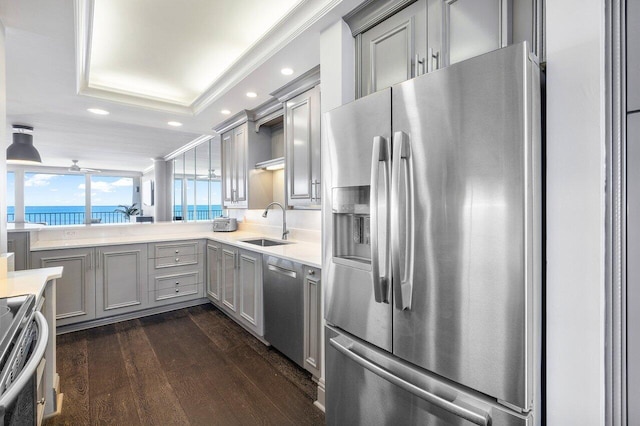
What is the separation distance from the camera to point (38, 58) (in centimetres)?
229

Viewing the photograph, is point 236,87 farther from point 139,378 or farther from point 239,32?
point 139,378

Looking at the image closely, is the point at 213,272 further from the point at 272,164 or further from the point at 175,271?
the point at 272,164

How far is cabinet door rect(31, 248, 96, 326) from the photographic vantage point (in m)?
A: 3.04

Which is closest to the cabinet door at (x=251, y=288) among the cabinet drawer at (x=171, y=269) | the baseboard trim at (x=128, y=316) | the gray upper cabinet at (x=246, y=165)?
the gray upper cabinet at (x=246, y=165)

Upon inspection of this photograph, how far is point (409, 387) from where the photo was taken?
4.00ft

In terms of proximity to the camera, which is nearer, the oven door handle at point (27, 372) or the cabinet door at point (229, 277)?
the oven door handle at point (27, 372)

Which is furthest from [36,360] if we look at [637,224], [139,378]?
Result: [637,224]

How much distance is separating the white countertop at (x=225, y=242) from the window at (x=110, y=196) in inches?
346

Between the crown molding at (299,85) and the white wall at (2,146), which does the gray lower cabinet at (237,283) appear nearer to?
the crown molding at (299,85)

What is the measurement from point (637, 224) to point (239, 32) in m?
2.58

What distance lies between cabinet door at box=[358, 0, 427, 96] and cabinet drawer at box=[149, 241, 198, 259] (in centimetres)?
298

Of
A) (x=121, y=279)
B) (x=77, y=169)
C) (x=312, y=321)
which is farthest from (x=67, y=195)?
(x=312, y=321)

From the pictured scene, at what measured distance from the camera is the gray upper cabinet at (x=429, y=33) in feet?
3.90

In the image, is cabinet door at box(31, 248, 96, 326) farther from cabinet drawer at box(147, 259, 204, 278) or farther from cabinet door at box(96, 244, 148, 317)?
cabinet drawer at box(147, 259, 204, 278)
